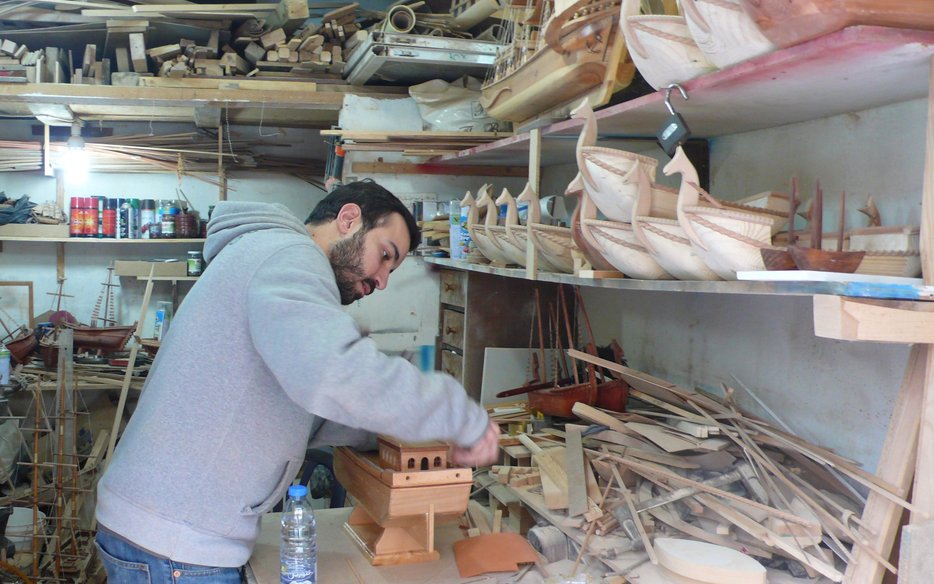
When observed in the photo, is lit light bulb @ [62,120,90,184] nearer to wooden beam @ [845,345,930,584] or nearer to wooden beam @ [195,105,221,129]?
wooden beam @ [195,105,221,129]

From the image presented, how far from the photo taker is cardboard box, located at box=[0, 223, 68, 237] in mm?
6297

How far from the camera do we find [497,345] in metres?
4.50

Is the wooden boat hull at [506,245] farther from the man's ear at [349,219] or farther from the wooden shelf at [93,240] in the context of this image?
the wooden shelf at [93,240]

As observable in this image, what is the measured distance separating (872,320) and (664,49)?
0.83m

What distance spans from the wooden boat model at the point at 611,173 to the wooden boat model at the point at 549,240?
0.43 meters

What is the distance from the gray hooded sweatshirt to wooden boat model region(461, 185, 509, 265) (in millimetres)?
1362

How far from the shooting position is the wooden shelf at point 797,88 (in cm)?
156

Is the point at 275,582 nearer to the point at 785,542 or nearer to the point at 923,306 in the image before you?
the point at 785,542

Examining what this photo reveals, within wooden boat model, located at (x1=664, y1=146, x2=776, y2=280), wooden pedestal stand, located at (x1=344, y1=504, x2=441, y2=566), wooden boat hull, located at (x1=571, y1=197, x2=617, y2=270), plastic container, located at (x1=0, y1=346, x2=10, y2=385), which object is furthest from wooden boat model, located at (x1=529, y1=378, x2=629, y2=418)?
plastic container, located at (x1=0, y1=346, x2=10, y2=385)

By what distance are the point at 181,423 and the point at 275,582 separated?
56cm

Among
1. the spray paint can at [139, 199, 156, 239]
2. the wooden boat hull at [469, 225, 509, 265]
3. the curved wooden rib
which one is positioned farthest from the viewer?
the spray paint can at [139, 199, 156, 239]

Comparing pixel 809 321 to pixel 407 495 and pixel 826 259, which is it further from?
pixel 407 495

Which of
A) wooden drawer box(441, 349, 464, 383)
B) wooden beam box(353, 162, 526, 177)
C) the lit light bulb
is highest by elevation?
the lit light bulb

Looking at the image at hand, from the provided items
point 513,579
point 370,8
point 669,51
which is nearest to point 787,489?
point 513,579
